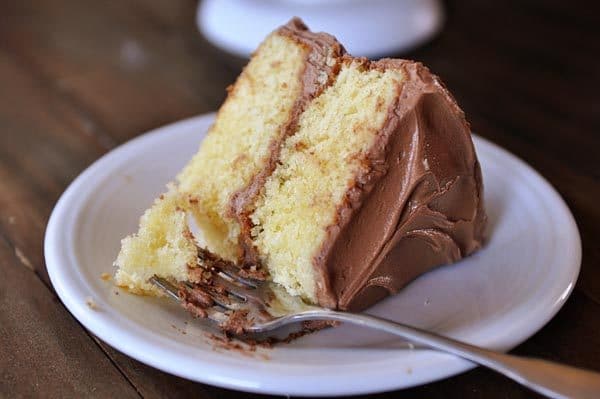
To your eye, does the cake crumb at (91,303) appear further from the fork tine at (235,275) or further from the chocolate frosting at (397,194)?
the chocolate frosting at (397,194)

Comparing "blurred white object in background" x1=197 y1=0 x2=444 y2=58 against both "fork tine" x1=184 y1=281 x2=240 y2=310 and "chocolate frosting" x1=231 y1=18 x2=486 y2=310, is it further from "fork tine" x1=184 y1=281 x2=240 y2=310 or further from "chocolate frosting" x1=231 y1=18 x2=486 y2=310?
"fork tine" x1=184 y1=281 x2=240 y2=310

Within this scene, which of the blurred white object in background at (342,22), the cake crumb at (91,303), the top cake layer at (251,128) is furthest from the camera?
the blurred white object in background at (342,22)

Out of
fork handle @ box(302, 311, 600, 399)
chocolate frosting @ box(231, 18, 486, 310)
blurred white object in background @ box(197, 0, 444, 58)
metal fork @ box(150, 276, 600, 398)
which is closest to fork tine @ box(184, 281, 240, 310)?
metal fork @ box(150, 276, 600, 398)

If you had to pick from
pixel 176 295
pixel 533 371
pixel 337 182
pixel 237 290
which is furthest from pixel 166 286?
pixel 533 371

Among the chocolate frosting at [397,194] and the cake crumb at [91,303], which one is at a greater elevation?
the chocolate frosting at [397,194]

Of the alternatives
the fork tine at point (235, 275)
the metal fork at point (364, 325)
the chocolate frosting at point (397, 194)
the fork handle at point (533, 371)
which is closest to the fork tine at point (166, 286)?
the metal fork at point (364, 325)

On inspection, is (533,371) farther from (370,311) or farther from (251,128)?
(251,128)

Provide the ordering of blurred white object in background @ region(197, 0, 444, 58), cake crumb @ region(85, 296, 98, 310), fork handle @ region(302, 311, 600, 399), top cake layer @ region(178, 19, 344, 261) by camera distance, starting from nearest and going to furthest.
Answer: fork handle @ region(302, 311, 600, 399)
cake crumb @ region(85, 296, 98, 310)
top cake layer @ region(178, 19, 344, 261)
blurred white object in background @ region(197, 0, 444, 58)
